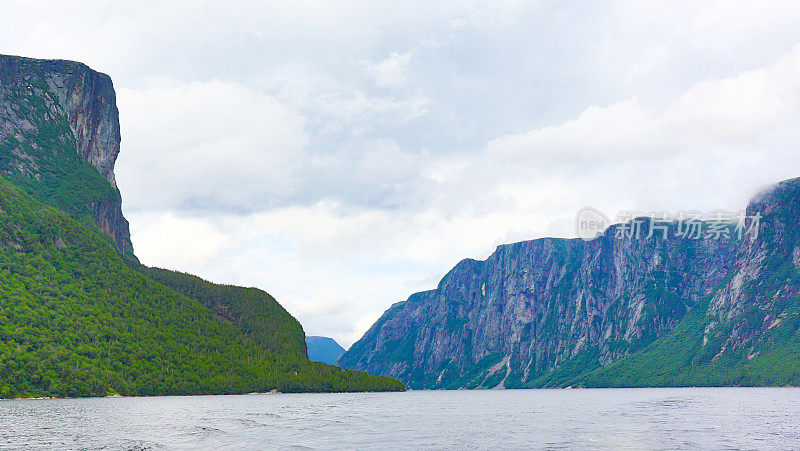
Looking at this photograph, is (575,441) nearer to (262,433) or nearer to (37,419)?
(262,433)

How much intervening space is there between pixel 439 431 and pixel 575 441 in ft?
79.6

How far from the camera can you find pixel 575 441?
244 feet

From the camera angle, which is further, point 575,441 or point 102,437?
point 102,437

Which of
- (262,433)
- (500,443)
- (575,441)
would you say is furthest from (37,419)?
(575,441)

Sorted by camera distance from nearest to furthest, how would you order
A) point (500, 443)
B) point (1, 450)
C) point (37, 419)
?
point (1, 450), point (500, 443), point (37, 419)

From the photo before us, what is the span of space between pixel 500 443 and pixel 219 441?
33.5m

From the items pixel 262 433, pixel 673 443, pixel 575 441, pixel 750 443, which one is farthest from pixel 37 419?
pixel 750 443

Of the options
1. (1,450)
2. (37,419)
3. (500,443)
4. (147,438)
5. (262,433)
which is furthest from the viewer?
(37,419)

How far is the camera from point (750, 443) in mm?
70062

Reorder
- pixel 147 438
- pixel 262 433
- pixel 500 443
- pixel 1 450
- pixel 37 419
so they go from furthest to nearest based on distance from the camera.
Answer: pixel 37 419
pixel 262 433
pixel 147 438
pixel 500 443
pixel 1 450

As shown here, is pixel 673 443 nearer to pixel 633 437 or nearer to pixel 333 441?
pixel 633 437

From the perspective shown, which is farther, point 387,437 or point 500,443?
point 387,437

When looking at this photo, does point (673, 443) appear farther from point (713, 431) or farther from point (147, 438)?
point (147, 438)

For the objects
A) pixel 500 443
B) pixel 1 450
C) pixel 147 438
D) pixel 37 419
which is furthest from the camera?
pixel 37 419
